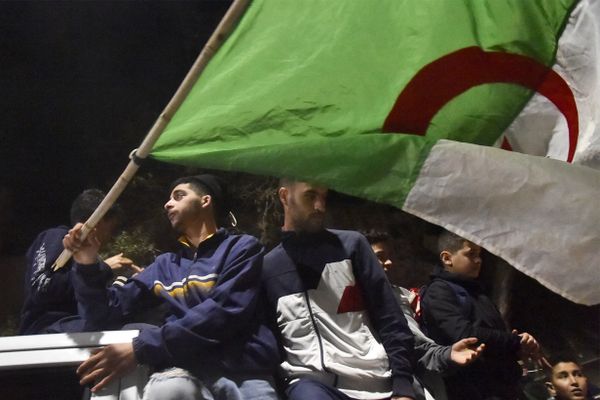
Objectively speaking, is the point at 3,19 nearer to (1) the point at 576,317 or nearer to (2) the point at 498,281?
(2) the point at 498,281

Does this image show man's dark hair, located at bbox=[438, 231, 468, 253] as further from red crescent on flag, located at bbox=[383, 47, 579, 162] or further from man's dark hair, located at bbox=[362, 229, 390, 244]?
red crescent on flag, located at bbox=[383, 47, 579, 162]

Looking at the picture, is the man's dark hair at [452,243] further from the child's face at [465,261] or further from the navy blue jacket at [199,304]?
the navy blue jacket at [199,304]

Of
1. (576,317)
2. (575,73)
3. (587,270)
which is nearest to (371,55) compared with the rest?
(575,73)

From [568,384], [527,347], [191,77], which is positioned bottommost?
[568,384]

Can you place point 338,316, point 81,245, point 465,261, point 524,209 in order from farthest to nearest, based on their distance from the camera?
point 465,261 < point 338,316 < point 81,245 < point 524,209

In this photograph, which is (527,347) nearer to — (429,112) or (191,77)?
(429,112)

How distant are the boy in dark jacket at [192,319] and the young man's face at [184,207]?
4.9 inches

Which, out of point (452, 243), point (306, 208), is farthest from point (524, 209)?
point (452, 243)

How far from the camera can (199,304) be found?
8.91 ft

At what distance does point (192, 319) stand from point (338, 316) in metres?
0.52

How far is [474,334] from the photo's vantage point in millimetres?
3074

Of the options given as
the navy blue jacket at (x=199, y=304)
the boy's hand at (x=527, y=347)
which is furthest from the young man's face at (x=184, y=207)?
the boy's hand at (x=527, y=347)

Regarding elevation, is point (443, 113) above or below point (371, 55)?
below

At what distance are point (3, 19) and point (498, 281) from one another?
157 inches
